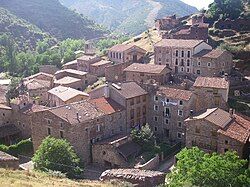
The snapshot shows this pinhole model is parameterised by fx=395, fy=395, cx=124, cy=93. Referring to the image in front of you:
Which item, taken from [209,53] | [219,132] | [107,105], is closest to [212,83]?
[219,132]

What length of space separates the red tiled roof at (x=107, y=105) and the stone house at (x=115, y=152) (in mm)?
4416

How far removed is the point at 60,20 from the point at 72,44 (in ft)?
192

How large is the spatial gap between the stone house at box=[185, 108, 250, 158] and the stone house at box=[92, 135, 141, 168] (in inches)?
295

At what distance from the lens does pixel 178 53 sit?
7388 cm

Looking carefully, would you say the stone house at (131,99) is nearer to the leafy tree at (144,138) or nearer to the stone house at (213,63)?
the leafy tree at (144,138)

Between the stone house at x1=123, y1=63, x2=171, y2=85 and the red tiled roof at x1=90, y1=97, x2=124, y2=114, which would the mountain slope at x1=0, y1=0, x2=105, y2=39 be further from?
the red tiled roof at x1=90, y1=97, x2=124, y2=114

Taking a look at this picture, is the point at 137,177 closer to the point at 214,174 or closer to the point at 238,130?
the point at 214,174

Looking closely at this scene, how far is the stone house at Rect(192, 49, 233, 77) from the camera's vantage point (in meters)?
67.8

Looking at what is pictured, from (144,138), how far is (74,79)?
98.8 feet

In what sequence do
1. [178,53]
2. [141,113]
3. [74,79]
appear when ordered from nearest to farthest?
1. [141,113]
2. [178,53]
3. [74,79]

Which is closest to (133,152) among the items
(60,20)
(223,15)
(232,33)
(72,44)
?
(232,33)

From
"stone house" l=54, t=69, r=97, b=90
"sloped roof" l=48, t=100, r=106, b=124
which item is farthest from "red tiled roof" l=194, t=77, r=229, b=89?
"stone house" l=54, t=69, r=97, b=90

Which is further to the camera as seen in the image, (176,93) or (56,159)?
(176,93)

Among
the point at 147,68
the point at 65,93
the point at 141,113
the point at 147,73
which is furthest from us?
the point at 147,68
